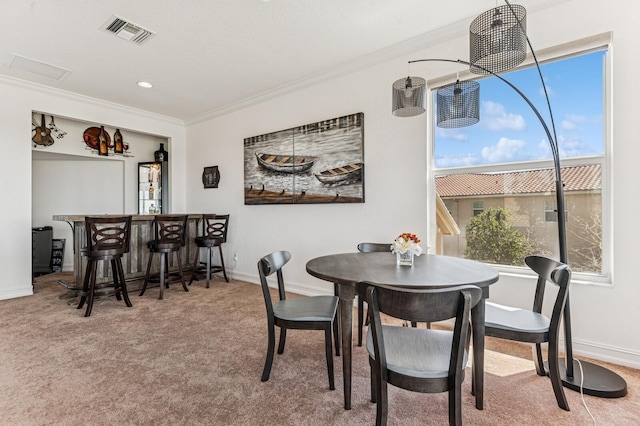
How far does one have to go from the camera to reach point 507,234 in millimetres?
2758

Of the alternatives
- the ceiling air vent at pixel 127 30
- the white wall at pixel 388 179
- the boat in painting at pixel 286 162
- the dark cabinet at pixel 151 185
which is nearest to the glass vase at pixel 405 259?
the white wall at pixel 388 179

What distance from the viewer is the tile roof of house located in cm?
238

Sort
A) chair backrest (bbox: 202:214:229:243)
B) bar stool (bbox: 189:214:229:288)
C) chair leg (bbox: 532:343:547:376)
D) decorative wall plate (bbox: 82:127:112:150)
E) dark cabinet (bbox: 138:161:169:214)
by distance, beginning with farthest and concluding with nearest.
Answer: dark cabinet (bbox: 138:161:169:214), decorative wall plate (bbox: 82:127:112:150), chair backrest (bbox: 202:214:229:243), bar stool (bbox: 189:214:229:288), chair leg (bbox: 532:343:547:376)

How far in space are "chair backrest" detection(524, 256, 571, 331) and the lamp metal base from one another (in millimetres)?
435

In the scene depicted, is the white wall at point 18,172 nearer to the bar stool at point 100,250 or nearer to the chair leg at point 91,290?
the bar stool at point 100,250

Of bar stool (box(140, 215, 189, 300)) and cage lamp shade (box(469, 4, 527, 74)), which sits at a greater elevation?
cage lamp shade (box(469, 4, 527, 74))

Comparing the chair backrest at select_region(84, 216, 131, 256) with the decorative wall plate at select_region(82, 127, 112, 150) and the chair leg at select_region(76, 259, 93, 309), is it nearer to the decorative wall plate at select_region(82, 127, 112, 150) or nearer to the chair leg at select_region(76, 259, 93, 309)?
the chair leg at select_region(76, 259, 93, 309)

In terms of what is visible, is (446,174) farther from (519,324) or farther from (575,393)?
(575,393)

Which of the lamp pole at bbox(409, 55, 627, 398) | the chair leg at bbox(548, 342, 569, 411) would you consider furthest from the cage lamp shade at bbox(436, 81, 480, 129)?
the chair leg at bbox(548, 342, 569, 411)

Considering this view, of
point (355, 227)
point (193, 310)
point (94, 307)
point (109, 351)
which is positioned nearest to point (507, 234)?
point (355, 227)

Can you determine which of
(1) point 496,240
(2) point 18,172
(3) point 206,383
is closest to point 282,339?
(3) point 206,383

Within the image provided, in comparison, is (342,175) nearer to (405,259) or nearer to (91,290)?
(405,259)

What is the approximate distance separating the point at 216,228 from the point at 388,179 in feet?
8.78

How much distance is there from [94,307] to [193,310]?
1.12 meters
